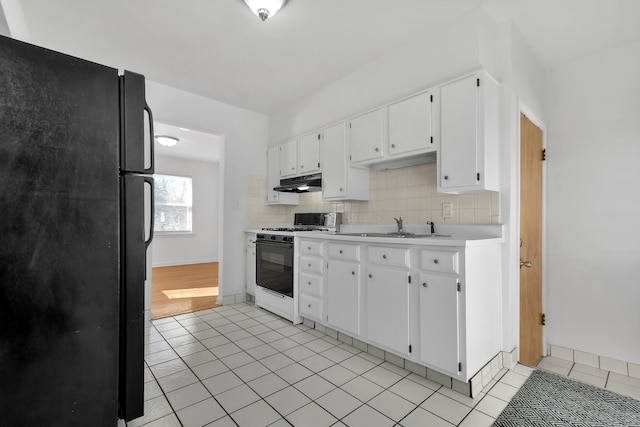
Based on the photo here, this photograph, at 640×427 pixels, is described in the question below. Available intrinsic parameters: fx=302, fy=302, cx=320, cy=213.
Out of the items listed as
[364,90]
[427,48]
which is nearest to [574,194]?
[427,48]

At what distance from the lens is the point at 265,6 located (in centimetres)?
212

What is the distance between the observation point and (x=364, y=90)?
307 centimetres

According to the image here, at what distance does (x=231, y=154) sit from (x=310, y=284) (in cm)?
220

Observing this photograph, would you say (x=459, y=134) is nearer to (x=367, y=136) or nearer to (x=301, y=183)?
(x=367, y=136)

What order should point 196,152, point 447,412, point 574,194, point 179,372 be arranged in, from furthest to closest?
1. point 196,152
2. point 574,194
3. point 179,372
4. point 447,412

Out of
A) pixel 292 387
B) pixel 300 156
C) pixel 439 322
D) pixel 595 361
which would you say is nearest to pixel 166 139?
pixel 300 156

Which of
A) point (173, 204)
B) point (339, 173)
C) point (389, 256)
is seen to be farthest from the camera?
point (173, 204)

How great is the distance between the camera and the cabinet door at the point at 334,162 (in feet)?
10.4

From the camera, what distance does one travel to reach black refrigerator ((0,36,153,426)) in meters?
1.12

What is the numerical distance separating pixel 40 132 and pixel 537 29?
325 cm

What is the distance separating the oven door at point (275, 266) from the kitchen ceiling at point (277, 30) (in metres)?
1.94

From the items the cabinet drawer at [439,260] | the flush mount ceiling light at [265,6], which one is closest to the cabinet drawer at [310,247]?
the cabinet drawer at [439,260]

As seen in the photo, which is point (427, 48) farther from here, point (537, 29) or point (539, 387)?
point (539, 387)

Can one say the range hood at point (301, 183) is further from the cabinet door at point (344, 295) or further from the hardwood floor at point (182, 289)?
the hardwood floor at point (182, 289)
